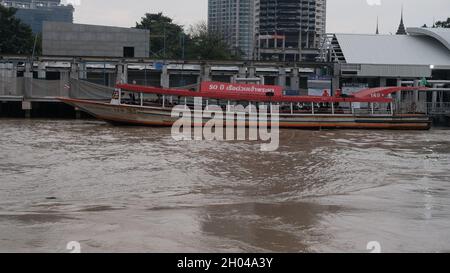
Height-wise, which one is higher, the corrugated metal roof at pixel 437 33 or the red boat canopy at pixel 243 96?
the corrugated metal roof at pixel 437 33

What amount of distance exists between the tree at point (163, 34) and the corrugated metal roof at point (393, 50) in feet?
93.8

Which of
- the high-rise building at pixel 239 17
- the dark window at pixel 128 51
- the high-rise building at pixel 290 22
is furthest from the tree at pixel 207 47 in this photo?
the high-rise building at pixel 239 17

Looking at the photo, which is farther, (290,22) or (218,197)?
(290,22)

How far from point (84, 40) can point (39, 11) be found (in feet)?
178

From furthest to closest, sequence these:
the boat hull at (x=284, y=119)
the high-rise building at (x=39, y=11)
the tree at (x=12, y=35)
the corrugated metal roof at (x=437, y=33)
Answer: the high-rise building at (x=39, y=11) < the tree at (x=12, y=35) < the corrugated metal roof at (x=437, y=33) < the boat hull at (x=284, y=119)

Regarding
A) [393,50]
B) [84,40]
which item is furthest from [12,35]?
[393,50]

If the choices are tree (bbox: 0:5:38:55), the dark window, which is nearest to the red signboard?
the dark window

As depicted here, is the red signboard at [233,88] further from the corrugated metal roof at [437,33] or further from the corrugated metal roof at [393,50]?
the corrugated metal roof at [437,33]

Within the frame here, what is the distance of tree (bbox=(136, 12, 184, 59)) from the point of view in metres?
77.2

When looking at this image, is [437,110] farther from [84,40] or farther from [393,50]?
Result: [84,40]

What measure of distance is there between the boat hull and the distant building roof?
12.6 m

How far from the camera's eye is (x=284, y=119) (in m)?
34.4

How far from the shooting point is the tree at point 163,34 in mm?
77250

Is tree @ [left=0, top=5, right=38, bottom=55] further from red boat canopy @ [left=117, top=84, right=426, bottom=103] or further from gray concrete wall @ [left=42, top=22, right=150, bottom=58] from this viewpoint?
red boat canopy @ [left=117, top=84, right=426, bottom=103]
